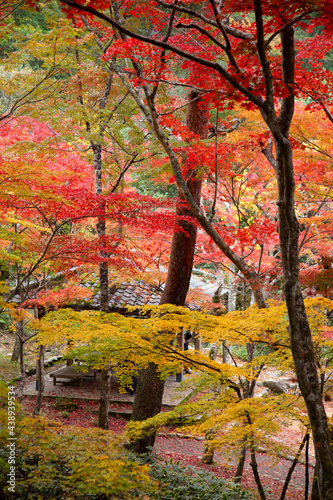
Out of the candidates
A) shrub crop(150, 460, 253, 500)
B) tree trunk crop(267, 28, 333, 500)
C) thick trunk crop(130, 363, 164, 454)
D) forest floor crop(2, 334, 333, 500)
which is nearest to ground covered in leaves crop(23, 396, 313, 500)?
forest floor crop(2, 334, 333, 500)

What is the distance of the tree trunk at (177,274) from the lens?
214 inches

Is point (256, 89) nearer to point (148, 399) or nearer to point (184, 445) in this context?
point (148, 399)

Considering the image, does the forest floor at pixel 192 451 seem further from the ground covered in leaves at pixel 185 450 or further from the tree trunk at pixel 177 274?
the tree trunk at pixel 177 274

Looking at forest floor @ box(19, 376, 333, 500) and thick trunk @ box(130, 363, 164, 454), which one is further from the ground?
thick trunk @ box(130, 363, 164, 454)

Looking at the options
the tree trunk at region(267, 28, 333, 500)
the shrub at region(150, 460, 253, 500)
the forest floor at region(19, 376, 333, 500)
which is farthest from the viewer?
the forest floor at region(19, 376, 333, 500)

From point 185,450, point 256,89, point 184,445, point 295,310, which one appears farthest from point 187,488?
point 184,445

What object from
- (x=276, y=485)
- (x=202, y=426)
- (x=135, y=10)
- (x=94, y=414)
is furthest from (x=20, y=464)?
(x=94, y=414)

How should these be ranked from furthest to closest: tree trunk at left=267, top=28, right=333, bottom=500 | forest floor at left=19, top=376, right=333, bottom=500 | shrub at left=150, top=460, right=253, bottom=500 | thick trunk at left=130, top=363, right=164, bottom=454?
forest floor at left=19, top=376, right=333, bottom=500 < thick trunk at left=130, top=363, right=164, bottom=454 < shrub at left=150, top=460, right=253, bottom=500 < tree trunk at left=267, top=28, right=333, bottom=500

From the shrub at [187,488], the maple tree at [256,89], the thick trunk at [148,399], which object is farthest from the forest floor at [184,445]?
the maple tree at [256,89]

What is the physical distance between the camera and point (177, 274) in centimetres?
582

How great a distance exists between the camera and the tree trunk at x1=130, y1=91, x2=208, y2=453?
17.8ft

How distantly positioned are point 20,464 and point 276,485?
6134 millimetres

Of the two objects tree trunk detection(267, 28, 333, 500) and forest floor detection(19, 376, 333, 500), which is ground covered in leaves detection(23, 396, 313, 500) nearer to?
forest floor detection(19, 376, 333, 500)

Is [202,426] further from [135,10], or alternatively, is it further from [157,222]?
[135,10]
